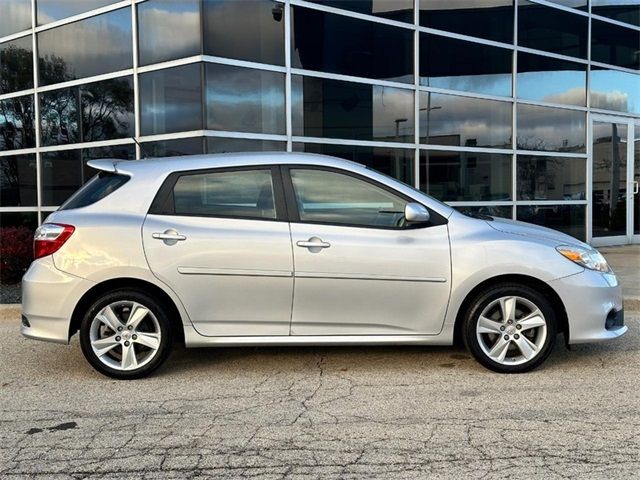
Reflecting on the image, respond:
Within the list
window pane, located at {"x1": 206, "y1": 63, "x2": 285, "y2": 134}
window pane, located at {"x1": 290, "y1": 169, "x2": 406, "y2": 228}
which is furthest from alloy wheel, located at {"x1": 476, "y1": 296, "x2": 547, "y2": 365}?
window pane, located at {"x1": 206, "y1": 63, "x2": 285, "y2": 134}

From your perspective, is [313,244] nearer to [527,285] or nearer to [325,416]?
[325,416]

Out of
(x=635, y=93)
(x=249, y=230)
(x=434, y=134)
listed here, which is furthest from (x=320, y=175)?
(x=635, y=93)

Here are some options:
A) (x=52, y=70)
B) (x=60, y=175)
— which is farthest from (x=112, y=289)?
(x=52, y=70)

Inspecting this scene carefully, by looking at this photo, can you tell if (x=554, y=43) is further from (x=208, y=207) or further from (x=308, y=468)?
(x=308, y=468)

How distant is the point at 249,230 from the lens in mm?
4660

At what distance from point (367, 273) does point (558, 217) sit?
8761 millimetres

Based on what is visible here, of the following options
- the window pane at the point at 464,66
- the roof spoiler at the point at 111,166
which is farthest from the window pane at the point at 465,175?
the roof spoiler at the point at 111,166

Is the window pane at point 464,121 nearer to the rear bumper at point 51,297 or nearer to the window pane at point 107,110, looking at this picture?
the window pane at point 107,110

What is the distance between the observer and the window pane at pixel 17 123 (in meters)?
10.7

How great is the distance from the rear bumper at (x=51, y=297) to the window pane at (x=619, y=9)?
39.4 feet

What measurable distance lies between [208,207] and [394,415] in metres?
2.11

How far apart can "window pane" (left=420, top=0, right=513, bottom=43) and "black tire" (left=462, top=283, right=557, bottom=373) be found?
23.5 ft

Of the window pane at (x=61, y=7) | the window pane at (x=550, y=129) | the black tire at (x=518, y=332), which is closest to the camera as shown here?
the black tire at (x=518, y=332)

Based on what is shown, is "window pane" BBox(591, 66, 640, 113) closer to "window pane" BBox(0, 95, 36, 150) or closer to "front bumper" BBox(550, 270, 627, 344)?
"front bumper" BBox(550, 270, 627, 344)
